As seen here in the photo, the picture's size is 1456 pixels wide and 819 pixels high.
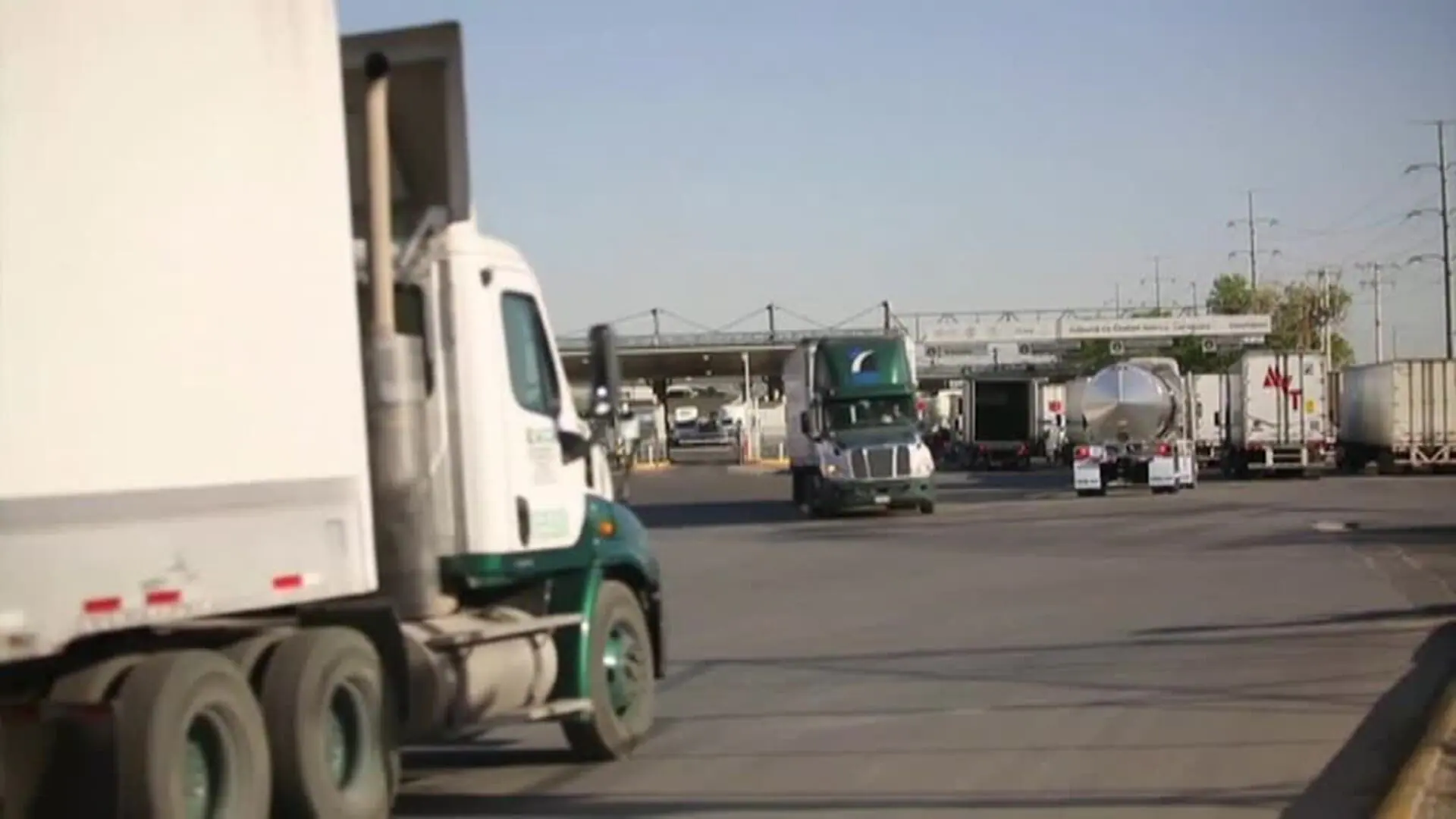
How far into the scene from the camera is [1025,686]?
16188mm

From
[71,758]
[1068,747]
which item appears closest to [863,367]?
[1068,747]

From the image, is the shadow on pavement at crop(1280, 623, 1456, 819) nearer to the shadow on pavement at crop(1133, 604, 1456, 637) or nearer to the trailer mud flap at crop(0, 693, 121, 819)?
the shadow on pavement at crop(1133, 604, 1456, 637)

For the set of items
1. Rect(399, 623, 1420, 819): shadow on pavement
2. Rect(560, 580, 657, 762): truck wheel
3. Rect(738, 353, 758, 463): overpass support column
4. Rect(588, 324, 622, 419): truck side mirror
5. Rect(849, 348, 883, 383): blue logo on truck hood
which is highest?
Rect(588, 324, 622, 419): truck side mirror

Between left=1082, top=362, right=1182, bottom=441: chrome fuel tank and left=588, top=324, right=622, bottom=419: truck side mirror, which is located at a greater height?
left=588, top=324, right=622, bottom=419: truck side mirror

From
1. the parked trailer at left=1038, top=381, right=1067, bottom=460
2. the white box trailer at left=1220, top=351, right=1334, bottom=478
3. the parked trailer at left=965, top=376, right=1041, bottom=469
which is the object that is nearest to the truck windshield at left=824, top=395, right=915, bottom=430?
the white box trailer at left=1220, top=351, right=1334, bottom=478

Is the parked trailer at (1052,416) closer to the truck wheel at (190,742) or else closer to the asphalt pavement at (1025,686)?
the asphalt pavement at (1025,686)

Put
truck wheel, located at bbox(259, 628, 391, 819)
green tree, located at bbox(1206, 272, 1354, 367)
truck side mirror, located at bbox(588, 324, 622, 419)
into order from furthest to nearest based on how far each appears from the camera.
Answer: green tree, located at bbox(1206, 272, 1354, 367) → truck side mirror, located at bbox(588, 324, 622, 419) → truck wheel, located at bbox(259, 628, 391, 819)

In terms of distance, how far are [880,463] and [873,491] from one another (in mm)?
620

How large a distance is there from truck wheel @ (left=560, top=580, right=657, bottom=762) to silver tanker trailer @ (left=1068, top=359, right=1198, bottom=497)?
38.4 m

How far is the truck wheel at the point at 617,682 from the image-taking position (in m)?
13.0

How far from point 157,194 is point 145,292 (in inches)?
16.3

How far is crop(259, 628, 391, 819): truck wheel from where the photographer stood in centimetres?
969

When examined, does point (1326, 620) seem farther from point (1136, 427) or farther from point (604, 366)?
point (1136, 427)

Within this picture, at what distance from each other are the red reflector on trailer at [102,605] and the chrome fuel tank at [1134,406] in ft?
145
